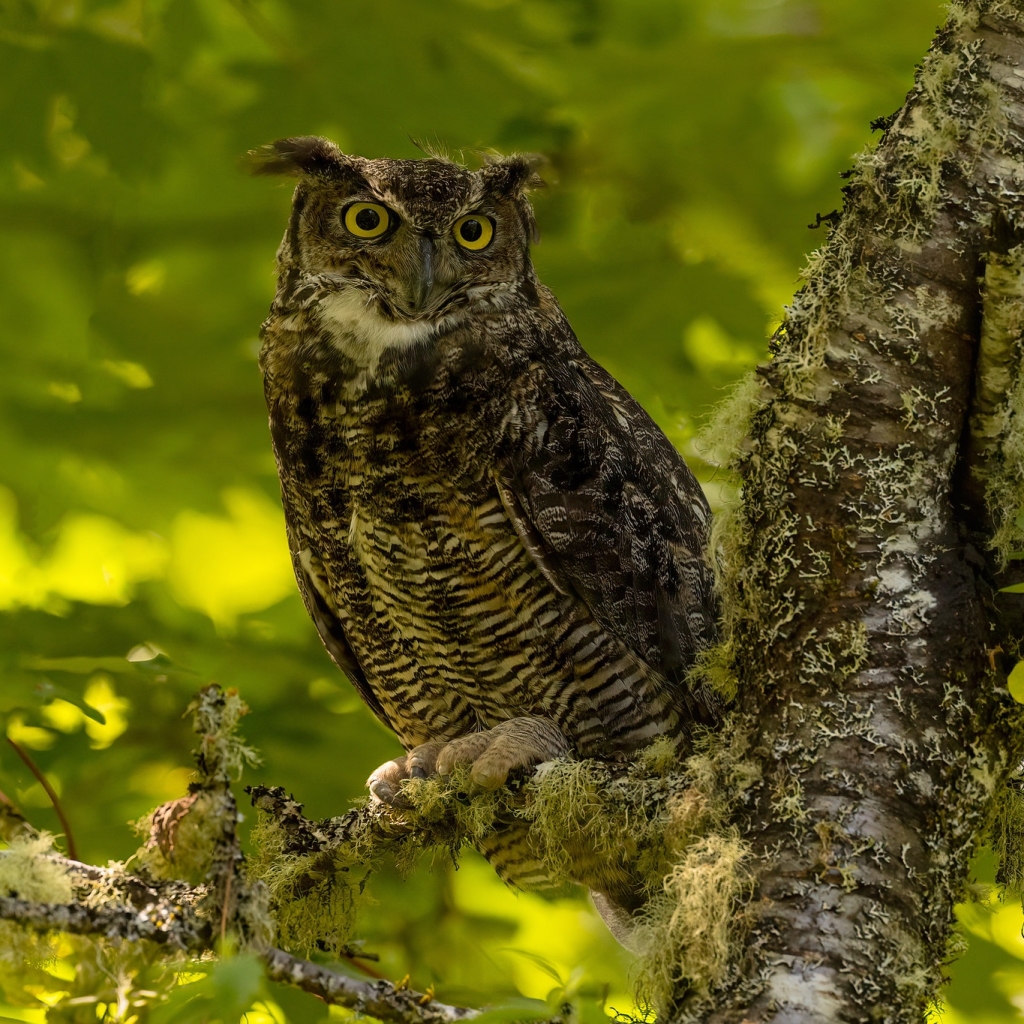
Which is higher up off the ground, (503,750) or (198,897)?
(503,750)

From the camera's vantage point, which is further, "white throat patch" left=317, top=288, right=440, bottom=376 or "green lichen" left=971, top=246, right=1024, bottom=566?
"white throat patch" left=317, top=288, right=440, bottom=376

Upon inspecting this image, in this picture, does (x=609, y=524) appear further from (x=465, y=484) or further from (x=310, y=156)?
(x=310, y=156)

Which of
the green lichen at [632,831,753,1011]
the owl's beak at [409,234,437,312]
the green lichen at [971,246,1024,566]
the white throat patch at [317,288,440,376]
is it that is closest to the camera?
the green lichen at [632,831,753,1011]

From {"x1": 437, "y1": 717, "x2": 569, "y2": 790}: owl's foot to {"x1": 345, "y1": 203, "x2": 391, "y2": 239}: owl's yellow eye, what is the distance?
139 centimetres

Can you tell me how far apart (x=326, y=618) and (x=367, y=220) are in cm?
117

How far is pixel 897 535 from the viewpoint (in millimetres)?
1815

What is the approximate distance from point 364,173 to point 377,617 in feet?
4.09

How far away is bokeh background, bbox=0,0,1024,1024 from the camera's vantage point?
130 inches

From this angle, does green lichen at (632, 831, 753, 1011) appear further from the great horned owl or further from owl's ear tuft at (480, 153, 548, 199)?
owl's ear tuft at (480, 153, 548, 199)

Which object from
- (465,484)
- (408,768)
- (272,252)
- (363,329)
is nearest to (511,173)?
(363,329)

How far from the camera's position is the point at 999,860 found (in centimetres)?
207

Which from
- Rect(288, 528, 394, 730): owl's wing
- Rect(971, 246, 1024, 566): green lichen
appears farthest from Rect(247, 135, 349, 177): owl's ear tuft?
Rect(971, 246, 1024, 566): green lichen

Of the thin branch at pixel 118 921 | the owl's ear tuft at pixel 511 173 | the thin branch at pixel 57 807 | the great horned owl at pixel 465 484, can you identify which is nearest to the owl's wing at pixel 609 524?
the great horned owl at pixel 465 484

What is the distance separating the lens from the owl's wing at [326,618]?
10.7 ft
